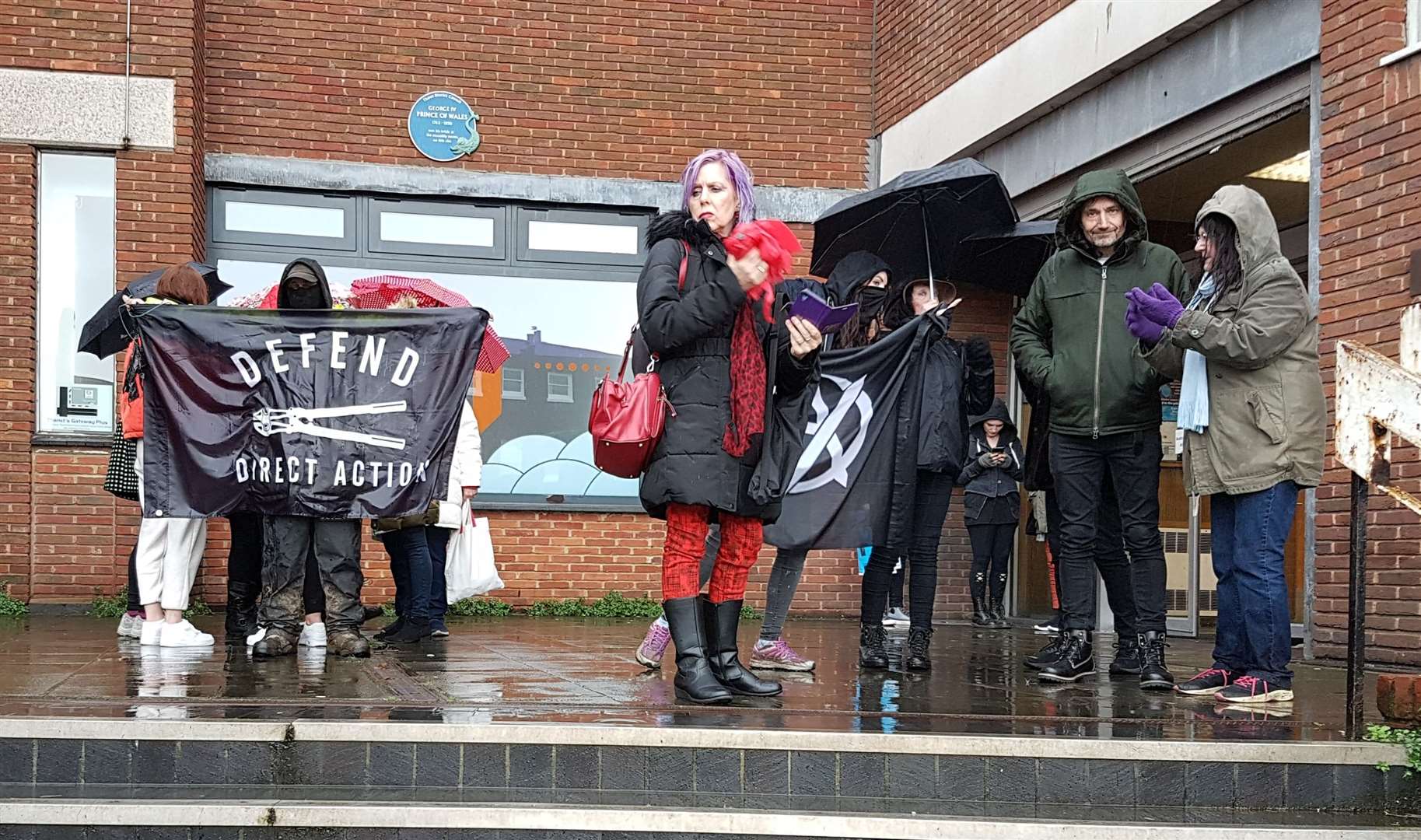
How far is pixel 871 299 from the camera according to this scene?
6805 mm

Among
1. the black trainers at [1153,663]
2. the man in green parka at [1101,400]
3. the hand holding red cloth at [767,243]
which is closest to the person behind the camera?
the hand holding red cloth at [767,243]

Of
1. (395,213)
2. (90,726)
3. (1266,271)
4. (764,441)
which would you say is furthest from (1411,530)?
(395,213)

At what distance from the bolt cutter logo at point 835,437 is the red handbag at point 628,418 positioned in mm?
1827

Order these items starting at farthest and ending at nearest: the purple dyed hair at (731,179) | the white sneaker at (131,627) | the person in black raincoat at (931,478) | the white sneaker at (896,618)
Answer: the white sneaker at (896,618) → the white sneaker at (131,627) → the person in black raincoat at (931,478) → the purple dyed hair at (731,179)

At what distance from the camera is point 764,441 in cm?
528

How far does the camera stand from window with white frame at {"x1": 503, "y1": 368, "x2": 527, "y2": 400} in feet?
38.8

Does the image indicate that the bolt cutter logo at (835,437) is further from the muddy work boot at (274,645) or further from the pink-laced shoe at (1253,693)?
the muddy work boot at (274,645)

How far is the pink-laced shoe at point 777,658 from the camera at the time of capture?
6.77 meters

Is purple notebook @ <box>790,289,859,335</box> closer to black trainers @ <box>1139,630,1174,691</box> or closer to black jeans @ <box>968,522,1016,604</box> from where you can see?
black trainers @ <box>1139,630,1174,691</box>

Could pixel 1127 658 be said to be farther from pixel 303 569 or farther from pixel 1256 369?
pixel 303 569

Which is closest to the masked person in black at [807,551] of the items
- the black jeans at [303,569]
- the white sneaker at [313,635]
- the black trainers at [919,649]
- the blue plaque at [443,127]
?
the black trainers at [919,649]

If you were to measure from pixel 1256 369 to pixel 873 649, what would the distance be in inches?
88.1

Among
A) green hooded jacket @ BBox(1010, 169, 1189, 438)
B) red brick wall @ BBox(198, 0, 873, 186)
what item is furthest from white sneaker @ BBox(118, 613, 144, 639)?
green hooded jacket @ BBox(1010, 169, 1189, 438)

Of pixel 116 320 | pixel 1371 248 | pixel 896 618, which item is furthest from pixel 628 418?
pixel 896 618
